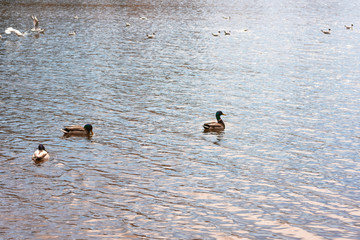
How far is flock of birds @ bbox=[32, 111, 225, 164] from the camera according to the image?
20359 millimetres

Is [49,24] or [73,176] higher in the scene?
[49,24]

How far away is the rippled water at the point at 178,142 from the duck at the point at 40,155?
0.34 metres

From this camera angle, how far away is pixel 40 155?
66.4 feet

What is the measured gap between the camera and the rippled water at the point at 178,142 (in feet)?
52.3

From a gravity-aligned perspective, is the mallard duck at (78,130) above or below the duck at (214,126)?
below

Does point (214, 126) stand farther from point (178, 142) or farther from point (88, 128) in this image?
point (88, 128)

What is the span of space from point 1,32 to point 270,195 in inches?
2116

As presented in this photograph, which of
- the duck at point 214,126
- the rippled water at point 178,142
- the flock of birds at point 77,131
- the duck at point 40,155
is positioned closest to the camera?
the rippled water at point 178,142

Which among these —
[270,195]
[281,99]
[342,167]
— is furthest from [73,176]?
[281,99]

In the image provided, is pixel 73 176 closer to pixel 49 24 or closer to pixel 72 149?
pixel 72 149

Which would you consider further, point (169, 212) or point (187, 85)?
point (187, 85)

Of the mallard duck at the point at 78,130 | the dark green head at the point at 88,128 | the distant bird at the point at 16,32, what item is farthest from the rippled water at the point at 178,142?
the distant bird at the point at 16,32

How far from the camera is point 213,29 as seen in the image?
7356 cm

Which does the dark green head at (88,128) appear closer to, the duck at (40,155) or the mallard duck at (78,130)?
the mallard duck at (78,130)
